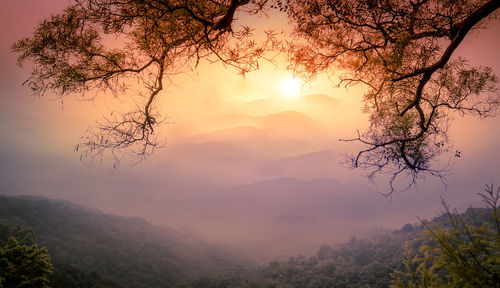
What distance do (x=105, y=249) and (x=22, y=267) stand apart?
353 ft

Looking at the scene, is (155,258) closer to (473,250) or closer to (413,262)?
(413,262)

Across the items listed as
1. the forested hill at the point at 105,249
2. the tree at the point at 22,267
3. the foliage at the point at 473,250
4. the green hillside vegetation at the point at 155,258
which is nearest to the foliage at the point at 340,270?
the green hillside vegetation at the point at 155,258

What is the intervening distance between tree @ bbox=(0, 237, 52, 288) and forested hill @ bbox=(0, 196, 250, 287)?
60.4 metres

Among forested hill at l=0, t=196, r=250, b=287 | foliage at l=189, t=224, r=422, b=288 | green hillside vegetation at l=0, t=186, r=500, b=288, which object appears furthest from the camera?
forested hill at l=0, t=196, r=250, b=287

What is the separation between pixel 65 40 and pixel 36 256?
6.66 meters

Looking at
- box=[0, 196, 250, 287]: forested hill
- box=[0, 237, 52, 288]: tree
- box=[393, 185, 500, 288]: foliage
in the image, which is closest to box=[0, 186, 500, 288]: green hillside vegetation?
box=[0, 196, 250, 287]: forested hill

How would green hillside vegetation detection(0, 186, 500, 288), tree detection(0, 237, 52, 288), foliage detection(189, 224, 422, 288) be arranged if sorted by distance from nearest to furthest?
tree detection(0, 237, 52, 288) < green hillside vegetation detection(0, 186, 500, 288) < foliage detection(189, 224, 422, 288)

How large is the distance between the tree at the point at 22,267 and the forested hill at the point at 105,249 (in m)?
60.4

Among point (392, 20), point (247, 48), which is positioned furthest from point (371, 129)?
point (247, 48)

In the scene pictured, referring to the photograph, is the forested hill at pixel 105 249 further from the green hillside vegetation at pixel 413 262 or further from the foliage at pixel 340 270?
the green hillside vegetation at pixel 413 262

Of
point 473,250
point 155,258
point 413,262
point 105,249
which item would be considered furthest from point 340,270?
point 473,250

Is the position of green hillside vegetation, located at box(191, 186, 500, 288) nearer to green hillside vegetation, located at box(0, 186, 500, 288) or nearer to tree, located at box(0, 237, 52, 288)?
green hillside vegetation, located at box(0, 186, 500, 288)

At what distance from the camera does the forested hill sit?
7589cm

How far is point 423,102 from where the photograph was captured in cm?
509
